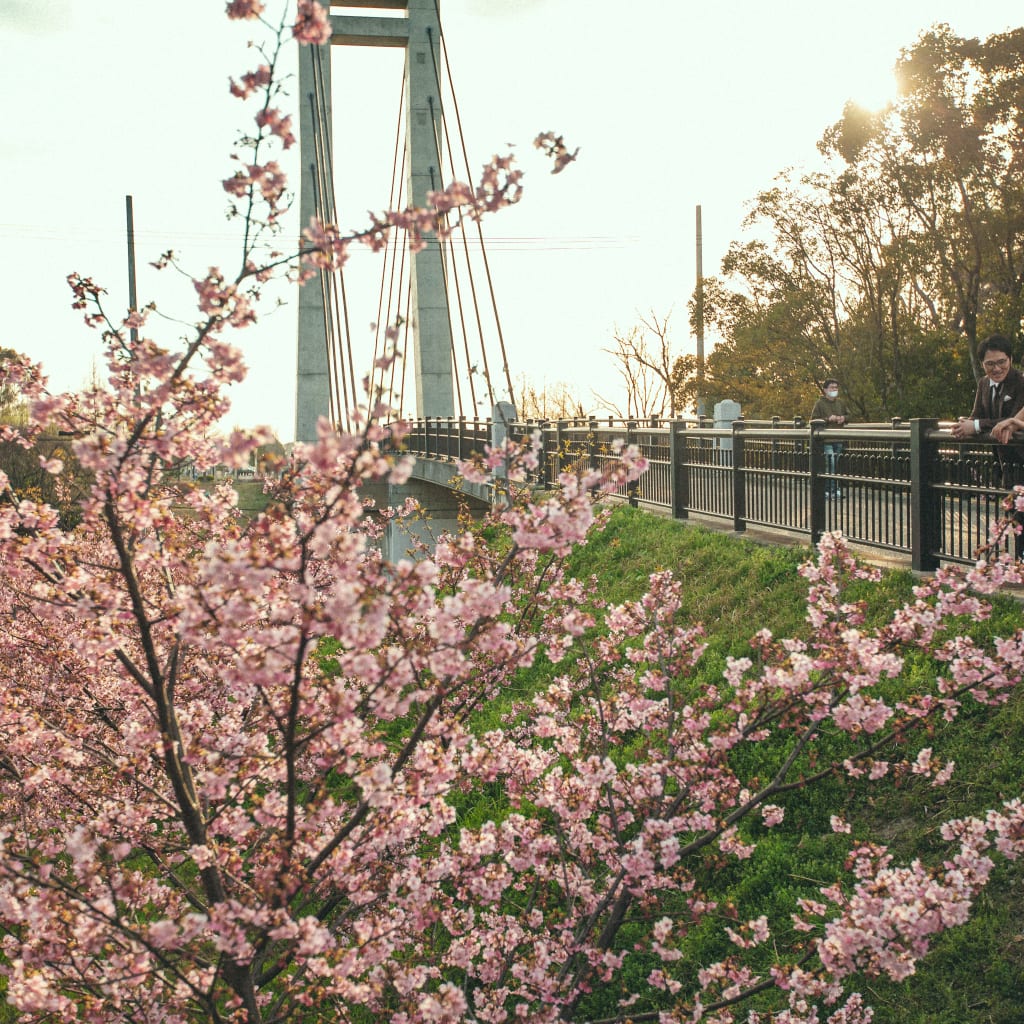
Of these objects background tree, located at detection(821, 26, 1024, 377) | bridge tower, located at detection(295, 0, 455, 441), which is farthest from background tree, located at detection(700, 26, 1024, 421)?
bridge tower, located at detection(295, 0, 455, 441)

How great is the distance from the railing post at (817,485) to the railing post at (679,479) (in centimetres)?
314

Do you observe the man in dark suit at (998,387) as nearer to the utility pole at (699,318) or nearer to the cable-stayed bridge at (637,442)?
the cable-stayed bridge at (637,442)

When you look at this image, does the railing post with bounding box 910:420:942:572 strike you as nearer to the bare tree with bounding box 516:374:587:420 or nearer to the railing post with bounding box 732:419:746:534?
the railing post with bounding box 732:419:746:534

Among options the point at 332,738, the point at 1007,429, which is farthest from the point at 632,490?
A: the point at 332,738

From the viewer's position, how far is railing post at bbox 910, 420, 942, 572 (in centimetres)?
750

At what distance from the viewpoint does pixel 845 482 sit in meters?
8.82

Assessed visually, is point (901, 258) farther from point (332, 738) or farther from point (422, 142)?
point (332, 738)

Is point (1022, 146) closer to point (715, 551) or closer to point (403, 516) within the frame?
point (715, 551)

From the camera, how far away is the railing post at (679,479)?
12.4 metres

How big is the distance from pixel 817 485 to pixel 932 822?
4253mm

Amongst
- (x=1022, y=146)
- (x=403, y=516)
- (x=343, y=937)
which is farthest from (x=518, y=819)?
(x=1022, y=146)

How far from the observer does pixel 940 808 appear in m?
5.31

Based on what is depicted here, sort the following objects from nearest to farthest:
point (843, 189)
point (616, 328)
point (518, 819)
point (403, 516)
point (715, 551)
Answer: point (518, 819), point (403, 516), point (715, 551), point (843, 189), point (616, 328)

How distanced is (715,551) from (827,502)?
130 cm
